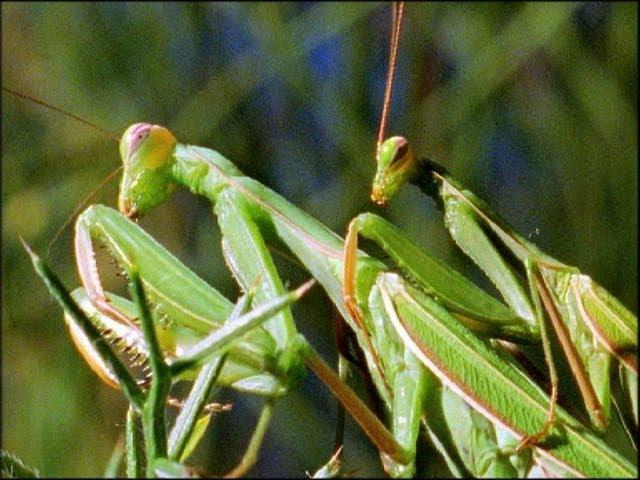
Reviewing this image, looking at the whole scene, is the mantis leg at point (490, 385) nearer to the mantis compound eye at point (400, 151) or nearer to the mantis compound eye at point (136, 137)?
the mantis compound eye at point (400, 151)

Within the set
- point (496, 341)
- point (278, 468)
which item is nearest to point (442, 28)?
point (278, 468)

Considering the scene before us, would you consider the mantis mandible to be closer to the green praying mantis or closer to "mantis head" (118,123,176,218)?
the green praying mantis

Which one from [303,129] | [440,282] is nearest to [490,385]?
[440,282]

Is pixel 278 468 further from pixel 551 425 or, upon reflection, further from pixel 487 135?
pixel 551 425

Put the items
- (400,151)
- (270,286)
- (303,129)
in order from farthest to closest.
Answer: (303,129), (400,151), (270,286)

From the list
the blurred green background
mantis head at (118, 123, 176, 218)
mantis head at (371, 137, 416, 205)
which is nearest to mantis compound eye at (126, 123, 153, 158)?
mantis head at (118, 123, 176, 218)

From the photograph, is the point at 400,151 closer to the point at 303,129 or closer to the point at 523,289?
the point at 523,289
